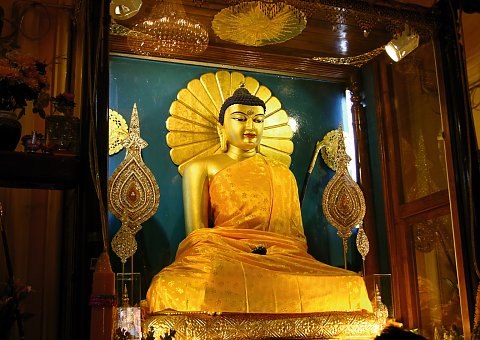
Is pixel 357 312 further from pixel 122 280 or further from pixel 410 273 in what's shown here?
pixel 122 280

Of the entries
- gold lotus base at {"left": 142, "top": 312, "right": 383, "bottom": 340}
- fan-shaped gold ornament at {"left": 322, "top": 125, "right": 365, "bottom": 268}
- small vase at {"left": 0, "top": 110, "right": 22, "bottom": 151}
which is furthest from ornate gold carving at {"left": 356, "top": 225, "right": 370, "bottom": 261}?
small vase at {"left": 0, "top": 110, "right": 22, "bottom": 151}

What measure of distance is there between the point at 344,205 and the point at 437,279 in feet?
2.71

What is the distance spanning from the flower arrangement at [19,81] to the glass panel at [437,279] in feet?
8.43

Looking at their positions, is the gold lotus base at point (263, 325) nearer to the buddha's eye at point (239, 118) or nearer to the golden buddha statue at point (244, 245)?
the golden buddha statue at point (244, 245)

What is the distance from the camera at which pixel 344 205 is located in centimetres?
484

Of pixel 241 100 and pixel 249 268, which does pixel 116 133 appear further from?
pixel 249 268

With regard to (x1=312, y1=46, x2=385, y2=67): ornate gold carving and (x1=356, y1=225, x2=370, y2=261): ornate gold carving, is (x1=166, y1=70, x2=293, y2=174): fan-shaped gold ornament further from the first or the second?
(x1=356, y1=225, x2=370, y2=261): ornate gold carving

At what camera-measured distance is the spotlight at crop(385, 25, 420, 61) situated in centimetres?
430

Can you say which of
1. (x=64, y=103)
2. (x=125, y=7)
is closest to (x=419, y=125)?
(x=125, y=7)

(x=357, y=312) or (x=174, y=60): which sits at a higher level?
(x=174, y=60)

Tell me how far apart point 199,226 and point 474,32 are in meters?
2.29

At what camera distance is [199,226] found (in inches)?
185

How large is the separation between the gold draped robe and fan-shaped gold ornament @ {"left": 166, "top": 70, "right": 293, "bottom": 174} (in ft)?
1.25

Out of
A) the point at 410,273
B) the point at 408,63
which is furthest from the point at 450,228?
the point at 408,63
